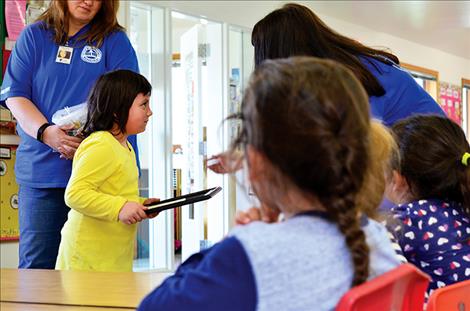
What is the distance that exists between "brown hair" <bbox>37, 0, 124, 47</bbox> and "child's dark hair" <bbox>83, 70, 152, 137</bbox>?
181 millimetres

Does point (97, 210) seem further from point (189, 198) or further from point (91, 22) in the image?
point (91, 22)

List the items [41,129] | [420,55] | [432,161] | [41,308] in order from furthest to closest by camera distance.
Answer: [420,55], [41,129], [432,161], [41,308]

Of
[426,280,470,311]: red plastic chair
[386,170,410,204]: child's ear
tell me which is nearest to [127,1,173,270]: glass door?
[386,170,410,204]: child's ear

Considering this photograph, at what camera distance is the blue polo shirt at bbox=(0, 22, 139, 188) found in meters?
1.86

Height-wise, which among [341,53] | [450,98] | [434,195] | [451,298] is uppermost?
[450,98]

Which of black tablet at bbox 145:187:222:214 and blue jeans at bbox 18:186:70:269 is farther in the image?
blue jeans at bbox 18:186:70:269

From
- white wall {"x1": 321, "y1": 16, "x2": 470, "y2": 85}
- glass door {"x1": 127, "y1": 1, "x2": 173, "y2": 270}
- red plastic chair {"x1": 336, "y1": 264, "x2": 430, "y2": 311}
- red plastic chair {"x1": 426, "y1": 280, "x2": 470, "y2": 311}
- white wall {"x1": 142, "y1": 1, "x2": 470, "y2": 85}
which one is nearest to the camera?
red plastic chair {"x1": 336, "y1": 264, "x2": 430, "y2": 311}

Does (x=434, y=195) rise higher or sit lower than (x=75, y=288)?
higher

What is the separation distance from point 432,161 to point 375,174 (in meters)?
0.68

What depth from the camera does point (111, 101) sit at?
71.1 inches

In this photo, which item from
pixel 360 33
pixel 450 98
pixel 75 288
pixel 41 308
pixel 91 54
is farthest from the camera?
pixel 450 98

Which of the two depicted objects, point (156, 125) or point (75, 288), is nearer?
point (75, 288)

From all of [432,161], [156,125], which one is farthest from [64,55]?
[156,125]

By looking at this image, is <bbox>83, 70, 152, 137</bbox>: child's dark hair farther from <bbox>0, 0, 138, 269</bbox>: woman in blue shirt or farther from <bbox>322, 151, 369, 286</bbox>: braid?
<bbox>322, 151, 369, 286</bbox>: braid
